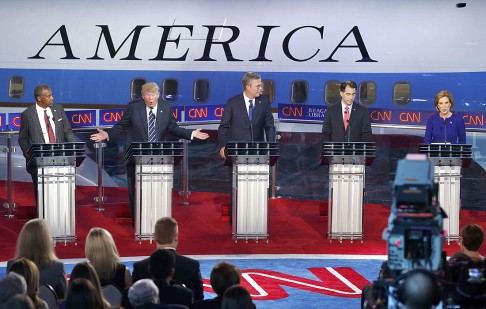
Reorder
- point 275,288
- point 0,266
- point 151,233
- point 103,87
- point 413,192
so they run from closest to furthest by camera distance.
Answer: point 413,192
point 275,288
point 0,266
point 151,233
point 103,87

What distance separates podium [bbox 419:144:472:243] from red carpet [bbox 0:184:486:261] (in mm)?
594

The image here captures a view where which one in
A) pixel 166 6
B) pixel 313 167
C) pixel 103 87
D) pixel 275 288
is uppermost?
pixel 166 6

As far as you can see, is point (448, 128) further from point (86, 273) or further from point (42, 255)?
point (86, 273)

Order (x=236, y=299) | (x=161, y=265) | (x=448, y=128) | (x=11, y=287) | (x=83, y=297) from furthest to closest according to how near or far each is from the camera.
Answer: (x=448, y=128) → (x=161, y=265) → (x=236, y=299) → (x=11, y=287) → (x=83, y=297)

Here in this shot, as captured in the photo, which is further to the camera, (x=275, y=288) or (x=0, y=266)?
(x=0, y=266)

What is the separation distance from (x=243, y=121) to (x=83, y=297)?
26.9 ft

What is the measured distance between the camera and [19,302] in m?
7.37

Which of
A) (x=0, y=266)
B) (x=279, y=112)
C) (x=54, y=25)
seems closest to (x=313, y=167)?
(x=279, y=112)

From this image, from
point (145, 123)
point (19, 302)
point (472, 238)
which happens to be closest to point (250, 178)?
point (145, 123)

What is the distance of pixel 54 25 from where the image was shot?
20594 mm

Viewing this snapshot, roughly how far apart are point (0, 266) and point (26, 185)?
6894mm

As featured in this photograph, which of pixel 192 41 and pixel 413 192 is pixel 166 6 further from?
pixel 413 192

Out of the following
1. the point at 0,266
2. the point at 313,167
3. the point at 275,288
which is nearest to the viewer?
the point at 275,288

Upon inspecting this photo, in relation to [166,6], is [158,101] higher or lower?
lower
